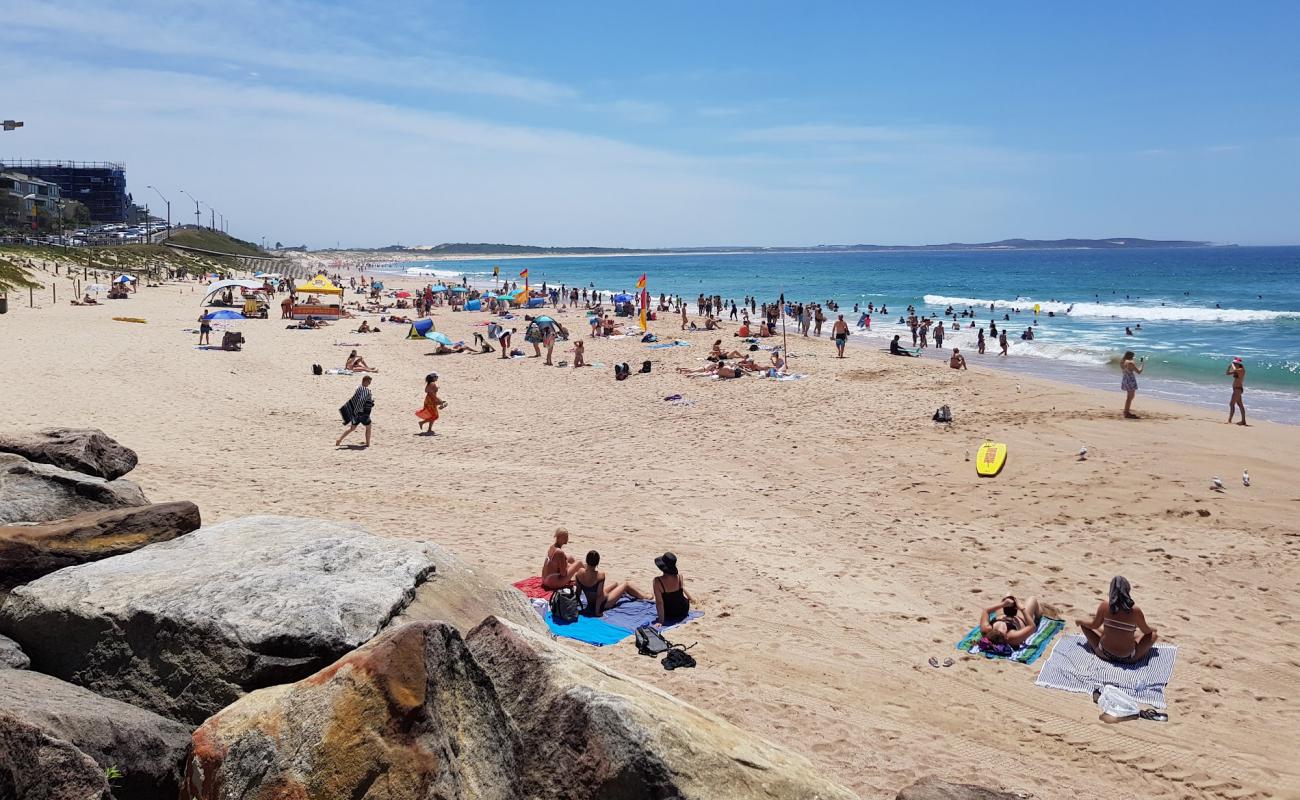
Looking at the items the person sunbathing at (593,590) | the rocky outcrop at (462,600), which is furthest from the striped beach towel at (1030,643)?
the rocky outcrop at (462,600)

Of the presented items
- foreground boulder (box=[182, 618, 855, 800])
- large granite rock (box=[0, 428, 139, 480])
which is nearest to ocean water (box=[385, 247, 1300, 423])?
foreground boulder (box=[182, 618, 855, 800])

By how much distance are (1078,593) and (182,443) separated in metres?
12.0

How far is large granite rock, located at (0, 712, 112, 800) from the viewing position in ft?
9.58

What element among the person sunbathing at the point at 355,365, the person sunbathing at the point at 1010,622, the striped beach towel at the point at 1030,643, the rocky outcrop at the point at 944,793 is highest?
the person sunbathing at the point at 355,365

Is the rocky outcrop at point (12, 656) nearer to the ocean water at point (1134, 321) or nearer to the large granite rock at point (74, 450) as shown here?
the large granite rock at point (74, 450)

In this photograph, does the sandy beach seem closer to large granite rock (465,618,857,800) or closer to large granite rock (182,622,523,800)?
large granite rock (465,618,857,800)

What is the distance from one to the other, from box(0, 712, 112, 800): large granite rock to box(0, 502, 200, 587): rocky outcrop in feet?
7.95

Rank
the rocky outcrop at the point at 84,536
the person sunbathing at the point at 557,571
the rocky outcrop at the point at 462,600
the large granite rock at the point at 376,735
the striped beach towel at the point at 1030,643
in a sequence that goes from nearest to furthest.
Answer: the large granite rock at the point at 376,735, the rocky outcrop at the point at 462,600, the rocky outcrop at the point at 84,536, the striped beach towel at the point at 1030,643, the person sunbathing at the point at 557,571

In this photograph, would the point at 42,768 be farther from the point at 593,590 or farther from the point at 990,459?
the point at 990,459

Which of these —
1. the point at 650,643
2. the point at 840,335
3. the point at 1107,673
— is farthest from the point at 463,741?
the point at 840,335

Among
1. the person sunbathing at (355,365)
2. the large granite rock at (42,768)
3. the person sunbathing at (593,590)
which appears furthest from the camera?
the person sunbathing at (355,365)

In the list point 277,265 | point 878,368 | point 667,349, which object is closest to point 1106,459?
point 878,368

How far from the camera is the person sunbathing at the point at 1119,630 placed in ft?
23.3

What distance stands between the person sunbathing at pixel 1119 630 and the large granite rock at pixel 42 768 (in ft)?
22.6
